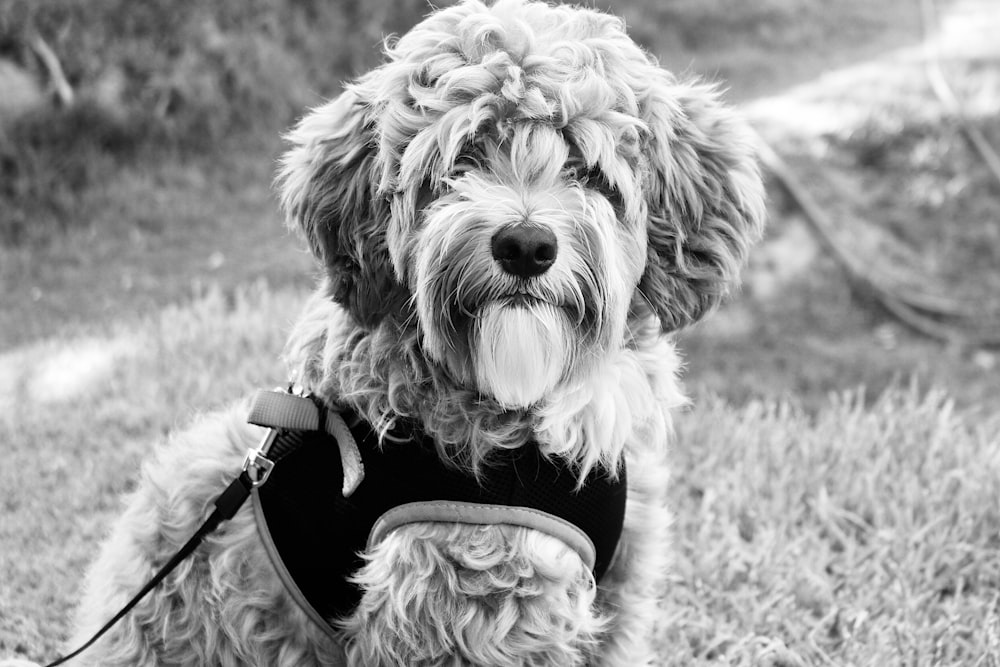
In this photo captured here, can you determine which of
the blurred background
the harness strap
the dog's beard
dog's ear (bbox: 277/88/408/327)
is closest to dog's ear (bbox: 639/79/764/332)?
the dog's beard

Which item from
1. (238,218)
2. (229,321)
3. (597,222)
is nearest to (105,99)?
(238,218)

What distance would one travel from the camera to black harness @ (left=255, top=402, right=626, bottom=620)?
8.79ft

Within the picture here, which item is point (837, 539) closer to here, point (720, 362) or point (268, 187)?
point (720, 362)

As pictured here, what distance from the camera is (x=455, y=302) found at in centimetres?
262

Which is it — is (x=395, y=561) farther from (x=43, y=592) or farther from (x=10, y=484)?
(x=10, y=484)

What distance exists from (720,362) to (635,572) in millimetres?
4379

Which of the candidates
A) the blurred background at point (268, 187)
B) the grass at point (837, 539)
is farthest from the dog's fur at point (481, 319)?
the blurred background at point (268, 187)

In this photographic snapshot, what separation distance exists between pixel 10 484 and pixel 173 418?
0.82 meters

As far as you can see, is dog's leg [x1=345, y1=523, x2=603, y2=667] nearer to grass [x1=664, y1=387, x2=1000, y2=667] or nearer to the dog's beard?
the dog's beard

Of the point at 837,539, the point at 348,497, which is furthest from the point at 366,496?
the point at 837,539

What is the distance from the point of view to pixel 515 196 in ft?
8.52

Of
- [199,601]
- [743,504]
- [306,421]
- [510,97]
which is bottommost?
[743,504]

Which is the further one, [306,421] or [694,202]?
[694,202]

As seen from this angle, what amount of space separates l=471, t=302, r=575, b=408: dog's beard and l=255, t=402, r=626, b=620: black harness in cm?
21
